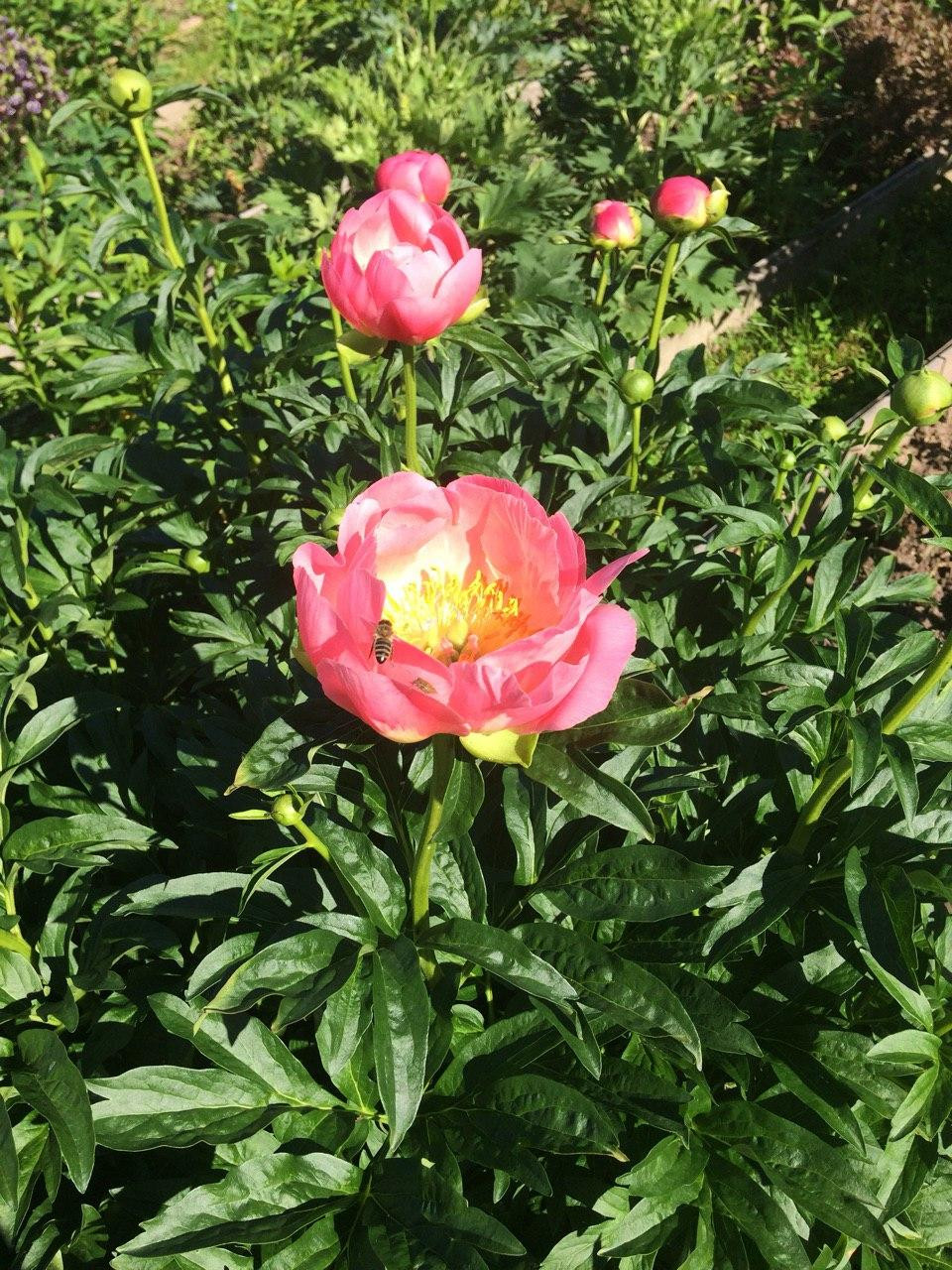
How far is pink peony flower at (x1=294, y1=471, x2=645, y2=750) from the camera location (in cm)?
76

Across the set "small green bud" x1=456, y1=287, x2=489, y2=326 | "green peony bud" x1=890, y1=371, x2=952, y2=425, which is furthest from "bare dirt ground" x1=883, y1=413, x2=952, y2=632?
"small green bud" x1=456, y1=287, x2=489, y2=326

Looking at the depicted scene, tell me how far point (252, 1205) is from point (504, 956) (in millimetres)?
374

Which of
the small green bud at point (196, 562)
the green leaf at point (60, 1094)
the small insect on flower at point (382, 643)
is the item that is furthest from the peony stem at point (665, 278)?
the green leaf at point (60, 1094)

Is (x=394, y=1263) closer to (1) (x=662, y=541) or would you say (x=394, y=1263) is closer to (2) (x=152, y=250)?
(1) (x=662, y=541)

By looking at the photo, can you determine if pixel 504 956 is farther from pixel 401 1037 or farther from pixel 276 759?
pixel 276 759

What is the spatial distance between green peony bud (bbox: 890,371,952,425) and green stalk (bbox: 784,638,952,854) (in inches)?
11.4

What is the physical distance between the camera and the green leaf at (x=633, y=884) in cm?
100

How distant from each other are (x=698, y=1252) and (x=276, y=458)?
1.24 metres

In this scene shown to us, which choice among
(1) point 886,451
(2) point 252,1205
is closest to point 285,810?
(2) point 252,1205

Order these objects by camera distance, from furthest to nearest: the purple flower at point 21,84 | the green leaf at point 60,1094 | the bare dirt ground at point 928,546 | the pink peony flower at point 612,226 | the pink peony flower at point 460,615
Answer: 1. the purple flower at point 21,84
2. the bare dirt ground at point 928,546
3. the pink peony flower at point 612,226
4. the green leaf at point 60,1094
5. the pink peony flower at point 460,615

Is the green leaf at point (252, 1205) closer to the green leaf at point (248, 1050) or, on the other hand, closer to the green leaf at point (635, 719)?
the green leaf at point (248, 1050)

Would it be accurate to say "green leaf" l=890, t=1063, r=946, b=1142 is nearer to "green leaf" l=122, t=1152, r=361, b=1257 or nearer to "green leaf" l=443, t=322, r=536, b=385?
"green leaf" l=122, t=1152, r=361, b=1257

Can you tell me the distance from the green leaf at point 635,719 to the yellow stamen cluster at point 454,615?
0.35ft

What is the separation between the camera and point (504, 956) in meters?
0.98
